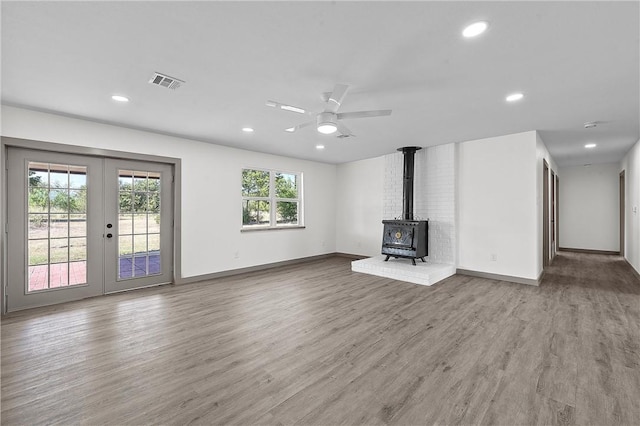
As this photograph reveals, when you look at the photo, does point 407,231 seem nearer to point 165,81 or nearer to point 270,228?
point 270,228

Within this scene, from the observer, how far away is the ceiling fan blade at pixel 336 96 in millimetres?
2526

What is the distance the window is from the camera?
6.05 meters

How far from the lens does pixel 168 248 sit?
4836mm

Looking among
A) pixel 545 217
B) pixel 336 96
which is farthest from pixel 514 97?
pixel 545 217

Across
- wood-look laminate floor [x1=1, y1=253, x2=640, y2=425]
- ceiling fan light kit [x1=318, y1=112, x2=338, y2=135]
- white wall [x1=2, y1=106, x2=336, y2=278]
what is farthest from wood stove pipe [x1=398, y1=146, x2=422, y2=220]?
ceiling fan light kit [x1=318, y1=112, x2=338, y2=135]

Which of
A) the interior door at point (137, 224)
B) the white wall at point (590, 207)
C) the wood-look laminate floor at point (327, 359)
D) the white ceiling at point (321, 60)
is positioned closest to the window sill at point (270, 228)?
the interior door at point (137, 224)

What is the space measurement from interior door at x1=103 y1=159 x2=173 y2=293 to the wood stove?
4058 millimetres

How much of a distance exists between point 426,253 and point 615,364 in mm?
3381

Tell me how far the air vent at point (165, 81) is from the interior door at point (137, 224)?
217 cm

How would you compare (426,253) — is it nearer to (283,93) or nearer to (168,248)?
(283,93)

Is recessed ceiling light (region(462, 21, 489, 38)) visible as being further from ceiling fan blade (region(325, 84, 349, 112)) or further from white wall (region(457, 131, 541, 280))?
white wall (region(457, 131, 541, 280))

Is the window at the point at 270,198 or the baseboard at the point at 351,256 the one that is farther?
the baseboard at the point at 351,256

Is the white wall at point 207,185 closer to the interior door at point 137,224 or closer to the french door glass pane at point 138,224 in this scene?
the interior door at point 137,224

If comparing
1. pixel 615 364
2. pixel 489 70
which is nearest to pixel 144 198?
pixel 489 70
